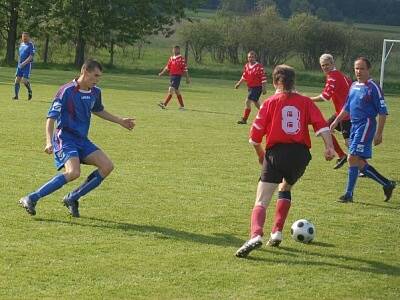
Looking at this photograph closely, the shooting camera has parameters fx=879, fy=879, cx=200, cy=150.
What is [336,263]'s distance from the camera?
7355 mm

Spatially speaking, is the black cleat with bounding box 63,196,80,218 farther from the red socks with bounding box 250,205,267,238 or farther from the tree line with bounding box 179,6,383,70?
the tree line with bounding box 179,6,383,70

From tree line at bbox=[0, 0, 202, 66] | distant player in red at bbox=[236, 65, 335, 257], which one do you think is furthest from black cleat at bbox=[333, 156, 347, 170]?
tree line at bbox=[0, 0, 202, 66]

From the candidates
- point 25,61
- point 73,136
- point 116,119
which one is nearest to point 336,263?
point 116,119

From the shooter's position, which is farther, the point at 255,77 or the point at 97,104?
the point at 255,77

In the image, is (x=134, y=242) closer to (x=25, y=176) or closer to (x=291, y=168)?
(x=291, y=168)

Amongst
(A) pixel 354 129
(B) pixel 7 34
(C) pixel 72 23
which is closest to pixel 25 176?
(A) pixel 354 129

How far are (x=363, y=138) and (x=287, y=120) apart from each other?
3.32 metres

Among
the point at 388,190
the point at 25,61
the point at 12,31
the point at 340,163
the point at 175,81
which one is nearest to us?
the point at 388,190

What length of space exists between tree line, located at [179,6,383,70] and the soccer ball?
4310cm

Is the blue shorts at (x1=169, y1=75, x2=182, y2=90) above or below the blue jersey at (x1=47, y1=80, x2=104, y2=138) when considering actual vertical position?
below

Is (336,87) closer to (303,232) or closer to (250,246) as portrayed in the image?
(303,232)

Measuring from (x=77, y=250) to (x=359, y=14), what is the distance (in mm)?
78559

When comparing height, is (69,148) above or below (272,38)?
above

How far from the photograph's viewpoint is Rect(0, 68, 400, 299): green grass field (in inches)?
253
